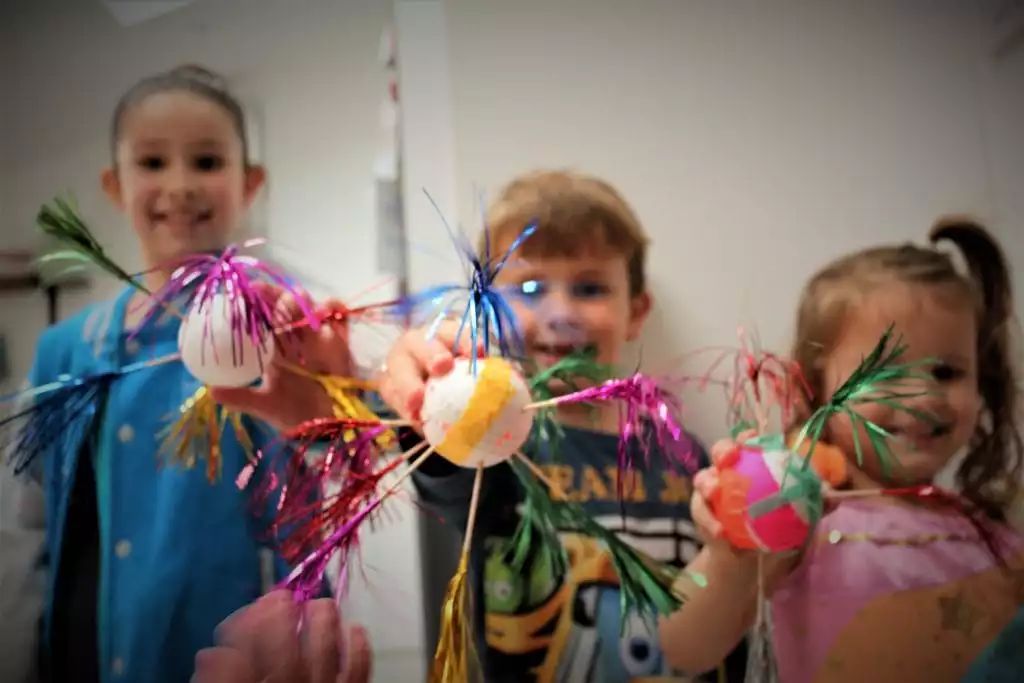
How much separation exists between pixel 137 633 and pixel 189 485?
0.36 ft

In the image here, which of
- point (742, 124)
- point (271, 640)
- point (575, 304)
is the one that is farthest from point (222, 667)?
point (742, 124)

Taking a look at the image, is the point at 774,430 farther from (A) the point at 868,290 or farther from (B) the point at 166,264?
(B) the point at 166,264

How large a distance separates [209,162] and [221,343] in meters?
0.20

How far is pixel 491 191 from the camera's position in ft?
2.19

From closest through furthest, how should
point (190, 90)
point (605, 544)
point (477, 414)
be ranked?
1. point (477, 414)
2. point (605, 544)
3. point (190, 90)

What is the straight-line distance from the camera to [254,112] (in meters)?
0.66

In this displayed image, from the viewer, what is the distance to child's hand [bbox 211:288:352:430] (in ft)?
1.79

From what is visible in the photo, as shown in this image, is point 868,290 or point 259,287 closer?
point 259,287

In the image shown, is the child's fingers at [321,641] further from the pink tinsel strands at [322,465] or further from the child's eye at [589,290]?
the child's eye at [589,290]

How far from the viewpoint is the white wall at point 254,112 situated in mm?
637

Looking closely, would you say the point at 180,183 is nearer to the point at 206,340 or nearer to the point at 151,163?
the point at 151,163

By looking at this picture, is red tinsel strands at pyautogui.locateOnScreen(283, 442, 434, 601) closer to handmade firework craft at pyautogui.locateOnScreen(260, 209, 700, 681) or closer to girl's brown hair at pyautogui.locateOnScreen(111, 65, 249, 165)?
handmade firework craft at pyautogui.locateOnScreen(260, 209, 700, 681)

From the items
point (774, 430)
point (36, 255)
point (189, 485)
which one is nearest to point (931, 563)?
point (774, 430)

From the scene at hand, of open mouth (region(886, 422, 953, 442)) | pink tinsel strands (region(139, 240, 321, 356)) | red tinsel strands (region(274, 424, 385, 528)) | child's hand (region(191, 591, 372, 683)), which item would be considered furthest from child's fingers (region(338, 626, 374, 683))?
open mouth (region(886, 422, 953, 442))
